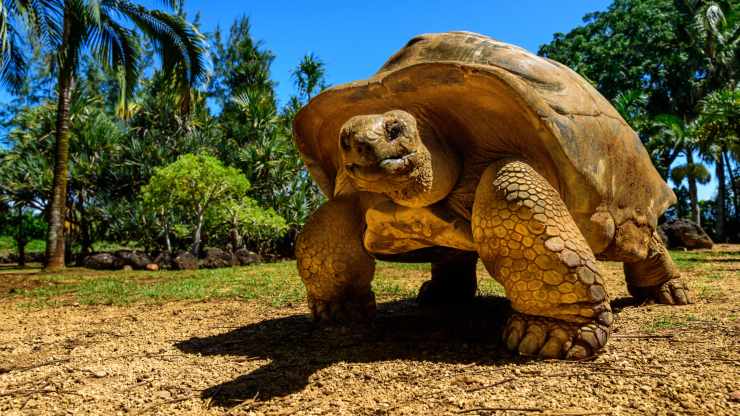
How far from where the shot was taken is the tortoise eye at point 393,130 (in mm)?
1970

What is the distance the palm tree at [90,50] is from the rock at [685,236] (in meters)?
11.6

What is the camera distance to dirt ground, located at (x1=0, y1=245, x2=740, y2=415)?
1596 millimetres

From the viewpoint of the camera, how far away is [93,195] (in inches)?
581

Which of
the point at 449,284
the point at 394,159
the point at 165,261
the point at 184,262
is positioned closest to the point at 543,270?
the point at 394,159

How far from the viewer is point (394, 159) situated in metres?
1.96

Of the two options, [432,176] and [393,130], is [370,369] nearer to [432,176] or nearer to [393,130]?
[432,176]

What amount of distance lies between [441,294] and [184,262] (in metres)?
8.27

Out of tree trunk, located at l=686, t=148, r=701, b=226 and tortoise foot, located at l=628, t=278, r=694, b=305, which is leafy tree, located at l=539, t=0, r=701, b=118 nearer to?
tree trunk, located at l=686, t=148, r=701, b=226

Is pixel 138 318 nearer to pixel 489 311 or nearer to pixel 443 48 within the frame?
pixel 489 311

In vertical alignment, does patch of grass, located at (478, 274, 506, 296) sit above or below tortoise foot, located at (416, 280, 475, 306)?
below

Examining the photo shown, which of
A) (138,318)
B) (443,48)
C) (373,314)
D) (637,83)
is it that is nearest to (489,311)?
(373,314)

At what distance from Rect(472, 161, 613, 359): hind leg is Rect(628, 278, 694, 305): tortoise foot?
1.66 metres

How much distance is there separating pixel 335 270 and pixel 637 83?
22.9m

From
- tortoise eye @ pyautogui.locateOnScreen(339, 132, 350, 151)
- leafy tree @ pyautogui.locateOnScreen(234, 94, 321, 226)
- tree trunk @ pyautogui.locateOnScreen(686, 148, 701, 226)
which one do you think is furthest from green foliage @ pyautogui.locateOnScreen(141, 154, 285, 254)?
tree trunk @ pyautogui.locateOnScreen(686, 148, 701, 226)
